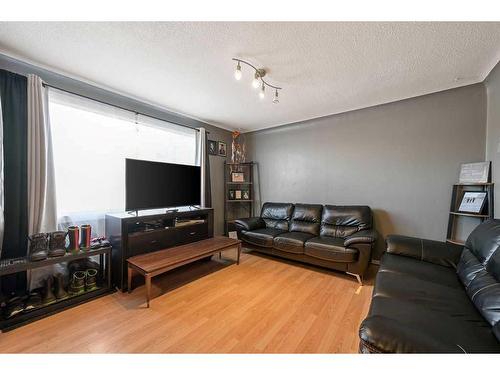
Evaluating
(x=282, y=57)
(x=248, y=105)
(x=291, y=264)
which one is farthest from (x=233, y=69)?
(x=291, y=264)

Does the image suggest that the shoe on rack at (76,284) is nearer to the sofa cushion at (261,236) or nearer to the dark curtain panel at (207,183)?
the dark curtain panel at (207,183)

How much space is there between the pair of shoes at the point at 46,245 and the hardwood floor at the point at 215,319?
1.73 ft

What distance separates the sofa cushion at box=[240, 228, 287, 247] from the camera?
301cm

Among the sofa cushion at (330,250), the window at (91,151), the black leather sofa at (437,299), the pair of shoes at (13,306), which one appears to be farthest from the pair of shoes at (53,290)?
the sofa cushion at (330,250)

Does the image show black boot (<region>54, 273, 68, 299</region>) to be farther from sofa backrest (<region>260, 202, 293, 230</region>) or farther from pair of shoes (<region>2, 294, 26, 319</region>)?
sofa backrest (<region>260, 202, 293, 230</region>)

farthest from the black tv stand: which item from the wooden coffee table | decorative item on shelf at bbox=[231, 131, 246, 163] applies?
decorative item on shelf at bbox=[231, 131, 246, 163]

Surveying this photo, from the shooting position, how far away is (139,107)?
9.18ft

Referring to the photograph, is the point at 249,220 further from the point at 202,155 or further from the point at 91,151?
the point at 91,151

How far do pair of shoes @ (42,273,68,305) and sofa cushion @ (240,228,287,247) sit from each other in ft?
7.12

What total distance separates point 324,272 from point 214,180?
2445 mm

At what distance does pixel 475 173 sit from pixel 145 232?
375 centimetres

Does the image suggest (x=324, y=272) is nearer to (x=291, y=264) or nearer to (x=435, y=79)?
(x=291, y=264)

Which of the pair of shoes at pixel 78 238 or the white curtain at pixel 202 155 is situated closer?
the pair of shoes at pixel 78 238

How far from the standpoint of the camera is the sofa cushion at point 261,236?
3.01m
